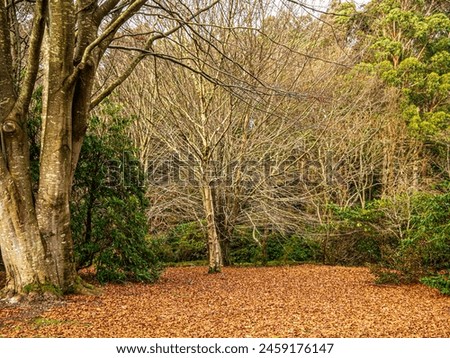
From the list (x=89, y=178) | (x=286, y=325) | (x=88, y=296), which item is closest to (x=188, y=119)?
(x=89, y=178)

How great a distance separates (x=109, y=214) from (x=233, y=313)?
3.28 m

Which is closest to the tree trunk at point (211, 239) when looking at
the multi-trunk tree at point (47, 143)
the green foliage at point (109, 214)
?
the green foliage at point (109, 214)

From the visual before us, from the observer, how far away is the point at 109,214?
7.70 metres

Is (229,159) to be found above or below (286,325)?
above

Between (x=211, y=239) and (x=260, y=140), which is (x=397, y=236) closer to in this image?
(x=260, y=140)

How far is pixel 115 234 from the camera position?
25.0 ft

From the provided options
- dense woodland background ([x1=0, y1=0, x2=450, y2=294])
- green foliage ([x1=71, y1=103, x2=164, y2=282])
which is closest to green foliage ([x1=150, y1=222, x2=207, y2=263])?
dense woodland background ([x1=0, y1=0, x2=450, y2=294])

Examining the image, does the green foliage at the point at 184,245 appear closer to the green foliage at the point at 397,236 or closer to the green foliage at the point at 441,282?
the green foliage at the point at 397,236

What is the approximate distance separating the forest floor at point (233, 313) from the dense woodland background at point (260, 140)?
107cm

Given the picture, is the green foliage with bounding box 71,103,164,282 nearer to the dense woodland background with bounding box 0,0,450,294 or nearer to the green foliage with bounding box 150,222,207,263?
the dense woodland background with bounding box 0,0,450,294

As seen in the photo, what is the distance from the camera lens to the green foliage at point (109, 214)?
7.68 metres

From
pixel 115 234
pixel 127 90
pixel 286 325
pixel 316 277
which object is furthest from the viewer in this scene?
pixel 127 90
